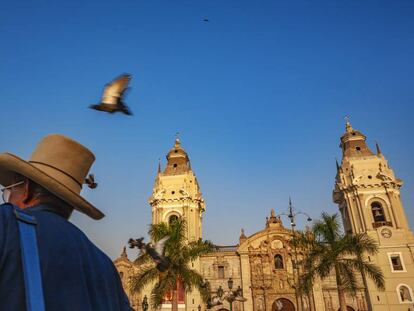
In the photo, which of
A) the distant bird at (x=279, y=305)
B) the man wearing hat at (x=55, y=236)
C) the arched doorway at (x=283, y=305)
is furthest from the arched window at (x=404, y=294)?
the man wearing hat at (x=55, y=236)

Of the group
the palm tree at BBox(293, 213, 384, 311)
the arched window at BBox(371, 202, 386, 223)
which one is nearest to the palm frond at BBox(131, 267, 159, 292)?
the palm tree at BBox(293, 213, 384, 311)

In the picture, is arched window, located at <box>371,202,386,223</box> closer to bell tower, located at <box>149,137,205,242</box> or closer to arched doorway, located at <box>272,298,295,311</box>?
arched doorway, located at <box>272,298,295,311</box>

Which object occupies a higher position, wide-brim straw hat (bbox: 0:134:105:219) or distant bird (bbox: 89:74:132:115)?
distant bird (bbox: 89:74:132:115)

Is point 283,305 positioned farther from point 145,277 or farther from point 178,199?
point 145,277

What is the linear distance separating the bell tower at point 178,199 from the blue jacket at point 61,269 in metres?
35.0

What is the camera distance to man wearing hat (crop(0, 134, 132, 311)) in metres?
1.33

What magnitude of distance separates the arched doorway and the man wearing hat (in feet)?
114

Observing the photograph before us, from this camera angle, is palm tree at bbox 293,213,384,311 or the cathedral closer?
palm tree at bbox 293,213,384,311

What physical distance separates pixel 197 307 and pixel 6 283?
34.1 meters

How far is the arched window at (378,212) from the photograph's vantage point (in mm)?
34969

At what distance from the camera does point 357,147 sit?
40031 millimetres

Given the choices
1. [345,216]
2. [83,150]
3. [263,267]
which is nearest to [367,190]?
[345,216]

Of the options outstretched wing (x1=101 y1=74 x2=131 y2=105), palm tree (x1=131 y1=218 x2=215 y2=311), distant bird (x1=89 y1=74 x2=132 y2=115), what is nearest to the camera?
distant bird (x1=89 y1=74 x2=132 y2=115)

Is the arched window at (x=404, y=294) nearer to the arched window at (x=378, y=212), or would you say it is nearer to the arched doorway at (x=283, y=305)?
the arched window at (x=378, y=212)
